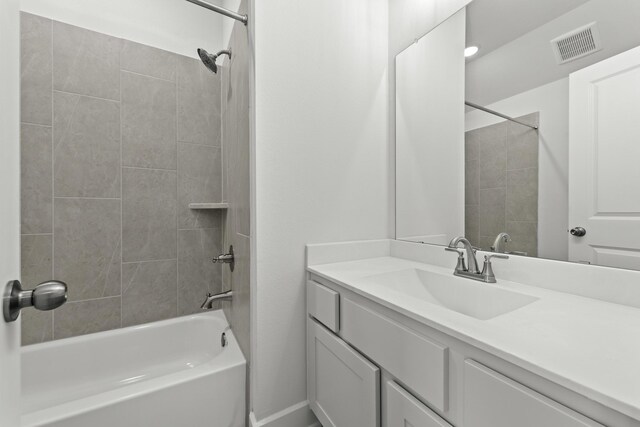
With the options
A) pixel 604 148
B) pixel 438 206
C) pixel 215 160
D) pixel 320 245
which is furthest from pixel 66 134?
pixel 604 148

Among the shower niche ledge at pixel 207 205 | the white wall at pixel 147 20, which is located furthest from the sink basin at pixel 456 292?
the white wall at pixel 147 20

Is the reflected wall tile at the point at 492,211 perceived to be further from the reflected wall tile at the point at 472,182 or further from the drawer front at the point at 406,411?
the drawer front at the point at 406,411

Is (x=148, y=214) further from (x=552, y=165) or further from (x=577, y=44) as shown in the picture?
(x=577, y=44)

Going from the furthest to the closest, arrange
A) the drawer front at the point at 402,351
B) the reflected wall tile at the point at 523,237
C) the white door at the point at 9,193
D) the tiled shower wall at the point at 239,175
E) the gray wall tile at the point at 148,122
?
the gray wall tile at the point at 148,122, the tiled shower wall at the point at 239,175, the reflected wall tile at the point at 523,237, the drawer front at the point at 402,351, the white door at the point at 9,193

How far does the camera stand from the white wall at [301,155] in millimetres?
1134

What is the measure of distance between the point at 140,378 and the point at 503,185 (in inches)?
81.1

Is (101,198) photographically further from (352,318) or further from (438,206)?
(438,206)

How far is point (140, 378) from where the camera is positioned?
1.55 metres

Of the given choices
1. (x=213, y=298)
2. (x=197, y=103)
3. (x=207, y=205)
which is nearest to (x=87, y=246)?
(x=207, y=205)

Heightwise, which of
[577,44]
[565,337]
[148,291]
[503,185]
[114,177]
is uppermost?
[577,44]

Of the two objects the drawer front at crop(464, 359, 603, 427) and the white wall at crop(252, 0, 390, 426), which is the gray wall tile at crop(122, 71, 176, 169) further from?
the drawer front at crop(464, 359, 603, 427)

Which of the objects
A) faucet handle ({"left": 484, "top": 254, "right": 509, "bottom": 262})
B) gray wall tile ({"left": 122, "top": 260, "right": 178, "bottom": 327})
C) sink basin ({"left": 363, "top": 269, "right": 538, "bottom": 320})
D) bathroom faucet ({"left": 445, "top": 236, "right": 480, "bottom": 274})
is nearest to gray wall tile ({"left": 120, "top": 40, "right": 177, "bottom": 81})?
gray wall tile ({"left": 122, "top": 260, "right": 178, "bottom": 327})

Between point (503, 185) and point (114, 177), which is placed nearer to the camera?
point (503, 185)

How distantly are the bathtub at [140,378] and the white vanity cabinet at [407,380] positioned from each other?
1.34 ft
